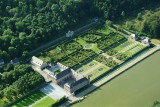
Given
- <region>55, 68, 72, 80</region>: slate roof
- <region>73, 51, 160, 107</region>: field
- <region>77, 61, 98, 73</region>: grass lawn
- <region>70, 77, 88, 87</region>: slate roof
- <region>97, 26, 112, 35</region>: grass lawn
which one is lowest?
<region>73, 51, 160, 107</region>: field

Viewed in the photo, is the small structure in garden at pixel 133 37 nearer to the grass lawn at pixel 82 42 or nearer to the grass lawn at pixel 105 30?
the grass lawn at pixel 105 30

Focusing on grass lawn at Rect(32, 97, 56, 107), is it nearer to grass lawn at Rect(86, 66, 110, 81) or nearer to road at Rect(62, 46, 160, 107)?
road at Rect(62, 46, 160, 107)

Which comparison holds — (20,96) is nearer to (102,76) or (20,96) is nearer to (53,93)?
(53,93)

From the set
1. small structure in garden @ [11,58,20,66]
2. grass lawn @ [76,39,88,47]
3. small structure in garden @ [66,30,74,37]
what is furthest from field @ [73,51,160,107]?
small structure in garden @ [66,30,74,37]

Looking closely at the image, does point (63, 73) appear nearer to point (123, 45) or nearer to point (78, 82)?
point (78, 82)

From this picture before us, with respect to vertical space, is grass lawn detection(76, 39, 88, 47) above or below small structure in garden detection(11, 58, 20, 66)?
below

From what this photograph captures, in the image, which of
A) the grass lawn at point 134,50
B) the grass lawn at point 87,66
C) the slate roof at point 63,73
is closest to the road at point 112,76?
the grass lawn at point 134,50

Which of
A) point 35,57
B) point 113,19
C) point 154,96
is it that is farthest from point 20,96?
point 113,19
